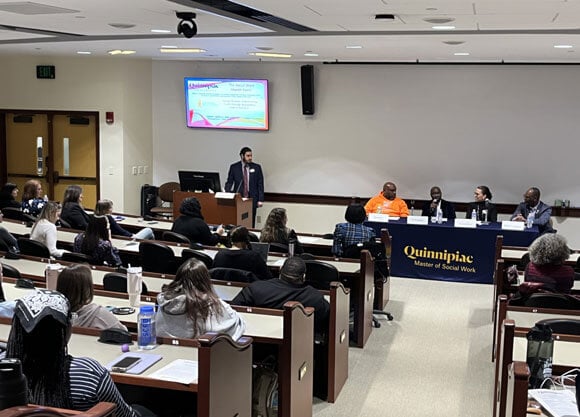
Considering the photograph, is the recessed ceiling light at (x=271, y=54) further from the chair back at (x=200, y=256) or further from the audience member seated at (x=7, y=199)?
the chair back at (x=200, y=256)

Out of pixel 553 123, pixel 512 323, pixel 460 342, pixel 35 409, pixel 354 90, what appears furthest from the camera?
pixel 354 90

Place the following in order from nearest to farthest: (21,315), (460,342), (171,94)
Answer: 1. (21,315)
2. (460,342)
3. (171,94)

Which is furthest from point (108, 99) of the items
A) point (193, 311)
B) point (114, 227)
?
point (193, 311)

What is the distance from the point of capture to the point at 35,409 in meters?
2.15

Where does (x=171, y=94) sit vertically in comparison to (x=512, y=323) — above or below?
above

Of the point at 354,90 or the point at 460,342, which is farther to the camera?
the point at 354,90

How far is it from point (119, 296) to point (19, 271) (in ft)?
4.10

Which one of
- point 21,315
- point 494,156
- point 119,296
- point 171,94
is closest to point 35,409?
point 21,315

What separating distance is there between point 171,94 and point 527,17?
27.0 ft

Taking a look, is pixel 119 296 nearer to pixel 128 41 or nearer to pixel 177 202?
pixel 128 41

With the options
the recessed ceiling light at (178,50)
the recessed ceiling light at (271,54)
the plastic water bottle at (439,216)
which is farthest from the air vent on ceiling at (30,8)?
the plastic water bottle at (439,216)

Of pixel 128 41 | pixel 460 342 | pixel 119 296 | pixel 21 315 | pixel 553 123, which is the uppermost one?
pixel 128 41

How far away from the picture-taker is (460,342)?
22.9ft

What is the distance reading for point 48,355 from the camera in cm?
253
